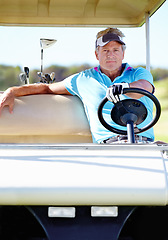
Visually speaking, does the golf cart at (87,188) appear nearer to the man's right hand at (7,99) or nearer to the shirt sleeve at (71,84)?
the shirt sleeve at (71,84)

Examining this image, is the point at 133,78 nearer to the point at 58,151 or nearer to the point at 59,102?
the point at 59,102

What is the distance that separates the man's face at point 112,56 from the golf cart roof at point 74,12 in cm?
35

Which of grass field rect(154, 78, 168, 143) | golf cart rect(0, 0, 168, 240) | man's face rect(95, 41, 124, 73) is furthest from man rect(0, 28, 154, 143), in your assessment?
golf cart rect(0, 0, 168, 240)

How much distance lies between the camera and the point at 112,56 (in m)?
2.50

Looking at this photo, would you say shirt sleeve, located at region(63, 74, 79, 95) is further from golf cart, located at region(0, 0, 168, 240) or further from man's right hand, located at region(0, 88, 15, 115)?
golf cart, located at region(0, 0, 168, 240)

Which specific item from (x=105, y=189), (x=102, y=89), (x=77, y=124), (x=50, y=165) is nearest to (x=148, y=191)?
(x=105, y=189)

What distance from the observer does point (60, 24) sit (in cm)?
294

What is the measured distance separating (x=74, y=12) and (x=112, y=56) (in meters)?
0.52

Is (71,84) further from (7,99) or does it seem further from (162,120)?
(162,120)

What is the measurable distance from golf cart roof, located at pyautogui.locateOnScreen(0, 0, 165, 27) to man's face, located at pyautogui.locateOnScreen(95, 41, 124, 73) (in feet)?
1.16

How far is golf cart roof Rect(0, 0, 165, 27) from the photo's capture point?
2.65 meters

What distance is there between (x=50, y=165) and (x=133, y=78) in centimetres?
134

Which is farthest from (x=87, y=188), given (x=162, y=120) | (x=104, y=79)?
(x=162, y=120)

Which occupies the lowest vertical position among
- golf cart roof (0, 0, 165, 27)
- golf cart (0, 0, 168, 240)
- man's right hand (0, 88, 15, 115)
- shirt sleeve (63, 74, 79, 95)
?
golf cart (0, 0, 168, 240)
